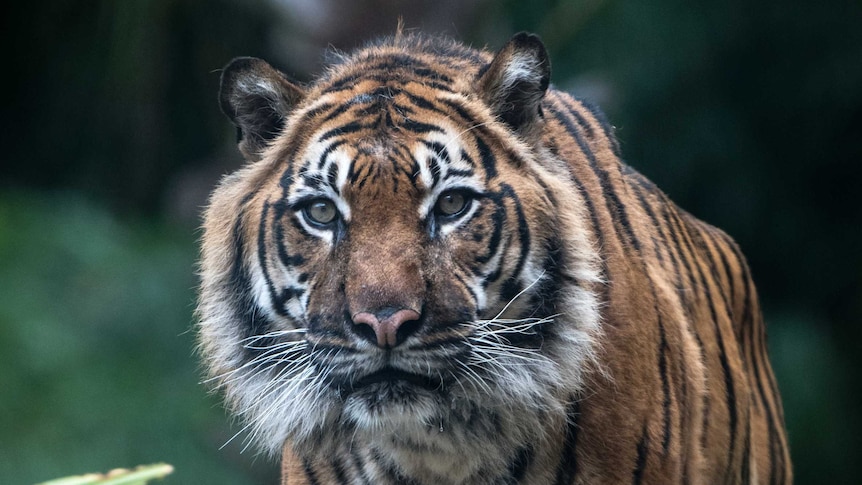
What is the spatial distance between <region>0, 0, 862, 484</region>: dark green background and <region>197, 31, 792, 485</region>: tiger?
8.97 ft

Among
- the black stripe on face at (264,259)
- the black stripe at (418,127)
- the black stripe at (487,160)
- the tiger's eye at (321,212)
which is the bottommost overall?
the black stripe on face at (264,259)

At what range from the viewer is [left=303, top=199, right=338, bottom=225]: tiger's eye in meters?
1.92

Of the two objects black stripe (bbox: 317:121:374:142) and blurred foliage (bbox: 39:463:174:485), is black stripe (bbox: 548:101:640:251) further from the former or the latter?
blurred foliage (bbox: 39:463:174:485)

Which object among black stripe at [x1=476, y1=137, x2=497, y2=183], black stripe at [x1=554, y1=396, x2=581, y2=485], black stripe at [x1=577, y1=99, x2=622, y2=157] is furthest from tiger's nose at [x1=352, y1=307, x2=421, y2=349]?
black stripe at [x1=577, y1=99, x2=622, y2=157]

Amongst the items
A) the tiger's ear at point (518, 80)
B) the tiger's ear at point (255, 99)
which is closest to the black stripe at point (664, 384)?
the tiger's ear at point (518, 80)

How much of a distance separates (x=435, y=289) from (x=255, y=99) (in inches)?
26.3

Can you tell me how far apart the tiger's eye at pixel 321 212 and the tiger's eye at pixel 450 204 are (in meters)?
0.20

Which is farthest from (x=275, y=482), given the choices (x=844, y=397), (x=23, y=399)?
(x=844, y=397)

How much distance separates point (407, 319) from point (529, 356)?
0.40 m

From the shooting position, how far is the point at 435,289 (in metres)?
1.80

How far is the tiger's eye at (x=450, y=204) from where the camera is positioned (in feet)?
6.22

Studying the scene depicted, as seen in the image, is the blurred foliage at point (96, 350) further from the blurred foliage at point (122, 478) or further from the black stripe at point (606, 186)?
the blurred foliage at point (122, 478)

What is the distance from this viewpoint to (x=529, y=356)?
2.02 meters

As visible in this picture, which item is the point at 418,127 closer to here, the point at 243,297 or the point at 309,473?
the point at 243,297
